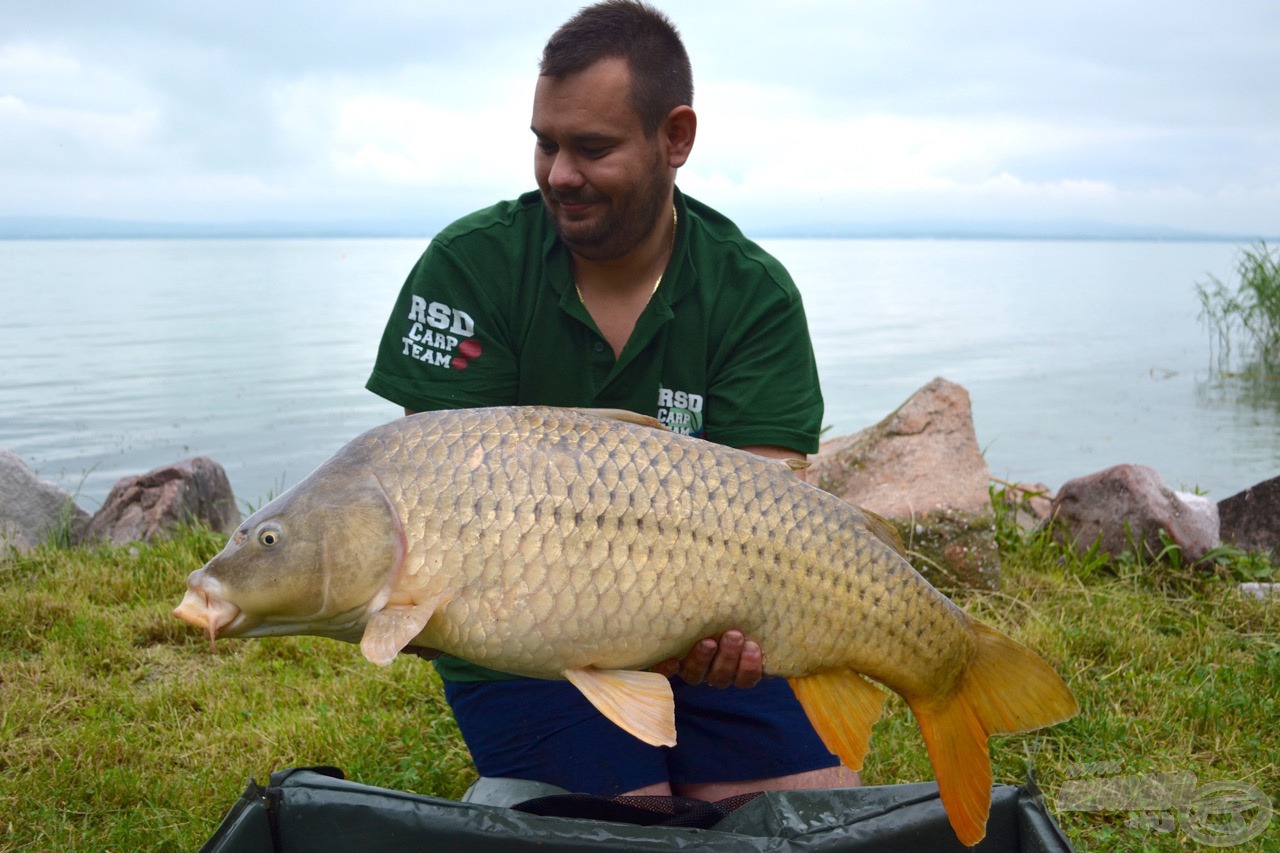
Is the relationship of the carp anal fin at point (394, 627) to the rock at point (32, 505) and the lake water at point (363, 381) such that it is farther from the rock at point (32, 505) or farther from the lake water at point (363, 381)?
the lake water at point (363, 381)

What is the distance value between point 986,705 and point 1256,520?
2.82 m

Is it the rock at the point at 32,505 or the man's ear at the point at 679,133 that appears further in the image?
the rock at the point at 32,505

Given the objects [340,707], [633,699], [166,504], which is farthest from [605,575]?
[166,504]

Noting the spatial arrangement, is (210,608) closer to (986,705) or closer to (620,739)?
(620,739)

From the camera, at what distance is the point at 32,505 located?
4516 millimetres

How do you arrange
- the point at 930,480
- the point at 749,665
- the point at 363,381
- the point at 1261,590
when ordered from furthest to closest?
the point at 363,381, the point at 930,480, the point at 1261,590, the point at 749,665

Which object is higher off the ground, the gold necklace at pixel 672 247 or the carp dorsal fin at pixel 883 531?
the gold necklace at pixel 672 247

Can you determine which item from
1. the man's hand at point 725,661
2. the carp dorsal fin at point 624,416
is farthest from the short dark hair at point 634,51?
the man's hand at point 725,661

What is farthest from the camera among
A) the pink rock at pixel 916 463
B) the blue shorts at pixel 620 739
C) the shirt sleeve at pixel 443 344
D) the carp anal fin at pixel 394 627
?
the pink rock at pixel 916 463

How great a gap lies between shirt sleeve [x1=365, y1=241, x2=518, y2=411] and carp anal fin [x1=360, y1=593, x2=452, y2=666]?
2.40 feet

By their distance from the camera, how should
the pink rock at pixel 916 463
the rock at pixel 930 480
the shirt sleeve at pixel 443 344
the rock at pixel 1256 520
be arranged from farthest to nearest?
Answer: the rock at pixel 1256 520, the pink rock at pixel 916 463, the rock at pixel 930 480, the shirt sleeve at pixel 443 344

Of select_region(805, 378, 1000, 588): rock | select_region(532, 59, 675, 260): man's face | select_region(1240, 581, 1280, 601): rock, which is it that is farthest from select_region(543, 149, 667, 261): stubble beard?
select_region(1240, 581, 1280, 601): rock

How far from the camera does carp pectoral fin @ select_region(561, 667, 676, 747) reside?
1639mm

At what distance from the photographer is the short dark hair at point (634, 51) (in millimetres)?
2176
